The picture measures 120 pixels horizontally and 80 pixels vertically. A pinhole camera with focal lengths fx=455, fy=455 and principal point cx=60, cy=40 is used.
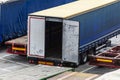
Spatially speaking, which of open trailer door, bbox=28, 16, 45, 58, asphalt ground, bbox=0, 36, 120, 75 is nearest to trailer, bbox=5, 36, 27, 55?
asphalt ground, bbox=0, 36, 120, 75

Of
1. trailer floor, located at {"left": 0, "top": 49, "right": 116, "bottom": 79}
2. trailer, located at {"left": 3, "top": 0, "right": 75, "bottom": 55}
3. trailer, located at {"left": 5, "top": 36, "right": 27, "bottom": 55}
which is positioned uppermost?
trailer, located at {"left": 3, "top": 0, "right": 75, "bottom": 55}

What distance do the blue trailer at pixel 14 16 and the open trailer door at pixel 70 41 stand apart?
560cm

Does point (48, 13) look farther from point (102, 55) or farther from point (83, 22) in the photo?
point (102, 55)

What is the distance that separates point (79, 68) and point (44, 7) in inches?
324

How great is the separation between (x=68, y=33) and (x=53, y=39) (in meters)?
2.42

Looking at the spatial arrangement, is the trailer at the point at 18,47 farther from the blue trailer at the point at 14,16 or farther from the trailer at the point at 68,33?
the blue trailer at the point at 14,16

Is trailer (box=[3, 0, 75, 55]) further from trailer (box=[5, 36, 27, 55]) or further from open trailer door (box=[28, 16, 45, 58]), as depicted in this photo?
open trailer door (box=[28, 16, 45, 58])

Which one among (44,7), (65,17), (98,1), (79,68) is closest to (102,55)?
(79,68)

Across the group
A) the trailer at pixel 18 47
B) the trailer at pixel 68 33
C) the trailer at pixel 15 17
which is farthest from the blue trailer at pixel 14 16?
the trailer at pixel 68 33

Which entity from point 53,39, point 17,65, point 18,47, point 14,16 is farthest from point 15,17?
point 17,65

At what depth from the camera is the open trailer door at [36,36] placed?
20.9 meters

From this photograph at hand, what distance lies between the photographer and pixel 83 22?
21078 millimetres

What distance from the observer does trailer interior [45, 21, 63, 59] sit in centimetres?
2198

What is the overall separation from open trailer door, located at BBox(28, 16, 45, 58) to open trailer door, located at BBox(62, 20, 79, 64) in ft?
3.62
